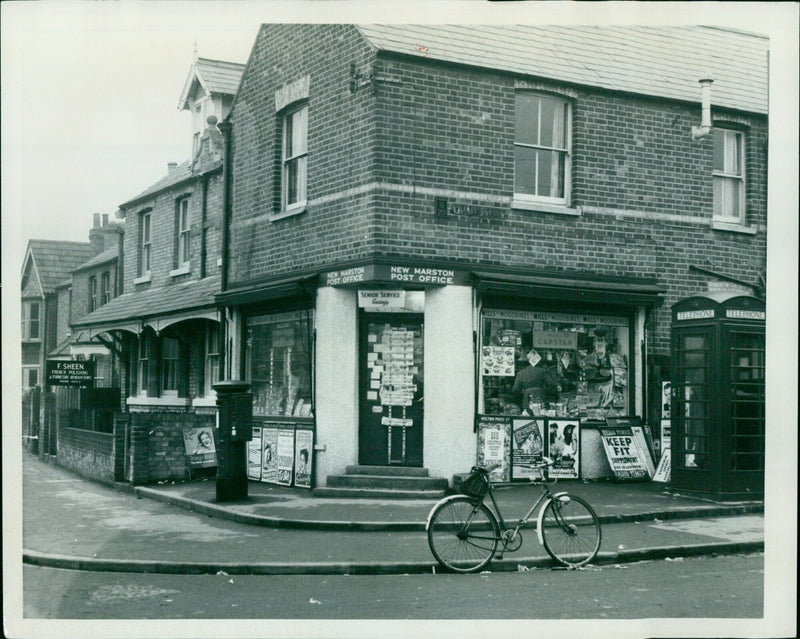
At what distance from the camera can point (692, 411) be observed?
12.9 m

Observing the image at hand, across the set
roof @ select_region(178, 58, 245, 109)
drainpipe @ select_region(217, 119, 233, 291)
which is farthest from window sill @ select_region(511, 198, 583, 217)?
drainpipe @ select_region(217, 119, 233, 291)

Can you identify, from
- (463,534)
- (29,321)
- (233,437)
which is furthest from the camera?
(233,437)

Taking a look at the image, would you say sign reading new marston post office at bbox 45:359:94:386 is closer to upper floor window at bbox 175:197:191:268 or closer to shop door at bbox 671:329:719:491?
upper floor window at bbox 175:197:191:268

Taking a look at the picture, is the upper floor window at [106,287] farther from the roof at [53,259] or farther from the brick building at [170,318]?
the roof at [53,259]

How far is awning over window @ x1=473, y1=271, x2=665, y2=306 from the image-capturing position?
13602 mm

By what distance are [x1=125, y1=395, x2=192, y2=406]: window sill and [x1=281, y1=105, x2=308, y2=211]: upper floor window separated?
4602 millimetres

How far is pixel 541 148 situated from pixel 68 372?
6.92 m

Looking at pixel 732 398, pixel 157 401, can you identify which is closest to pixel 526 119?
pixel 732 398

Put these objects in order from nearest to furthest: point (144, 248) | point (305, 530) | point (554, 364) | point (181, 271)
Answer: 1. point (305, 530)
2. point (554, 364)
3. point (144, 248)
4. point (181, 271)

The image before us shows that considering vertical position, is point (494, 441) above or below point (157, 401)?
below

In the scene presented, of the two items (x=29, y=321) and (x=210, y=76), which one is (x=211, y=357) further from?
(x=29, y=321)

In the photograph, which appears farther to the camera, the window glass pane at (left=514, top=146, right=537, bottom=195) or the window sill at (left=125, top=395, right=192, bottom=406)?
the window sill at (left=125, top=395, right=192, bottom=406)


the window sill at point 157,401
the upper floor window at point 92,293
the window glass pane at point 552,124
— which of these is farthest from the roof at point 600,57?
the window sill at point 157,401

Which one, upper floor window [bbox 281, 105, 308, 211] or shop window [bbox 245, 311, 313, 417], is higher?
upper floor window [bbox 281, 105, 308, 211]
